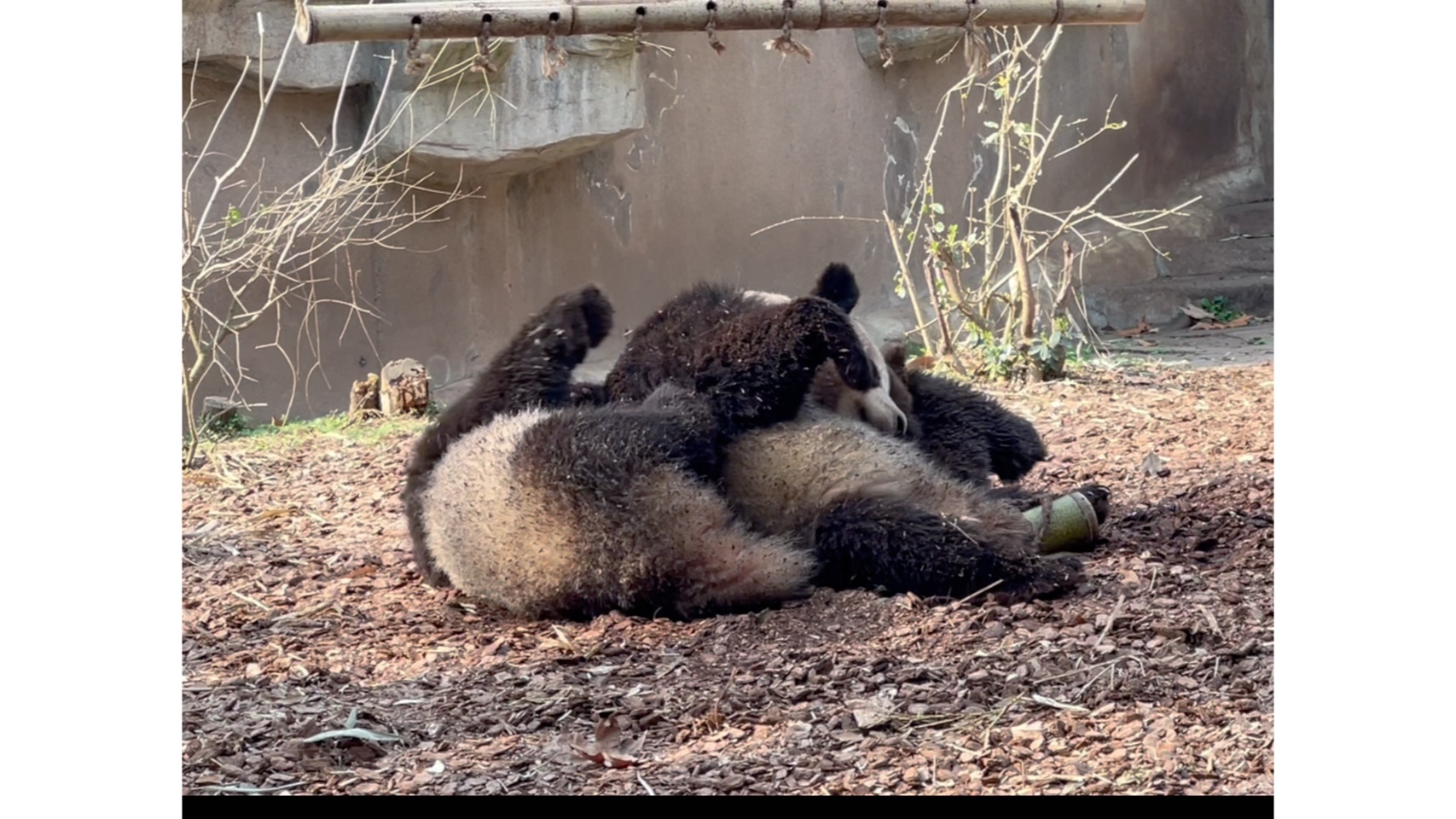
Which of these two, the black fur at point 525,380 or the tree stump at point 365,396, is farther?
the tree stump at point 365,396

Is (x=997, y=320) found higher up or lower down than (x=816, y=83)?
lower down

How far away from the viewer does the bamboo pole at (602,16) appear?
9.84 feet

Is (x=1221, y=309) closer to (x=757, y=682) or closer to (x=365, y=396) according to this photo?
(x=757, y=682)

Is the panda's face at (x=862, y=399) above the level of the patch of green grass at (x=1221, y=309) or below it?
below

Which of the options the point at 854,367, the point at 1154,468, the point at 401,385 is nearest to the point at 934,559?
the point at 854,367

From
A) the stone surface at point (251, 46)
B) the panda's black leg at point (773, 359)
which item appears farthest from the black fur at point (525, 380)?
the stone surface at point (251, 46)

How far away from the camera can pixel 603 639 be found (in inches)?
131

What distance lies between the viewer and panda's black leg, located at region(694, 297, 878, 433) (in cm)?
353

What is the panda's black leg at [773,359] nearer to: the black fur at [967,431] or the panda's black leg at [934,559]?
the panda's black leg at [934,559]

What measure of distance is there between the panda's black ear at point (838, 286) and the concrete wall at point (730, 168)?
101cm

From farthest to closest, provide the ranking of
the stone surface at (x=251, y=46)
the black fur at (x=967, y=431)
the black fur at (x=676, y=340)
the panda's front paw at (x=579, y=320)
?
the stone surface at (x=251, y=46) < the black fur at (x=967, y=431) < the panda's front paw at (x=579, y=320) < the black fur at (x=676, y=340)

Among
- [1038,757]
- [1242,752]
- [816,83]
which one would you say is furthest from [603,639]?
[816,83]

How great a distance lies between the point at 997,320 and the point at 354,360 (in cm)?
269
